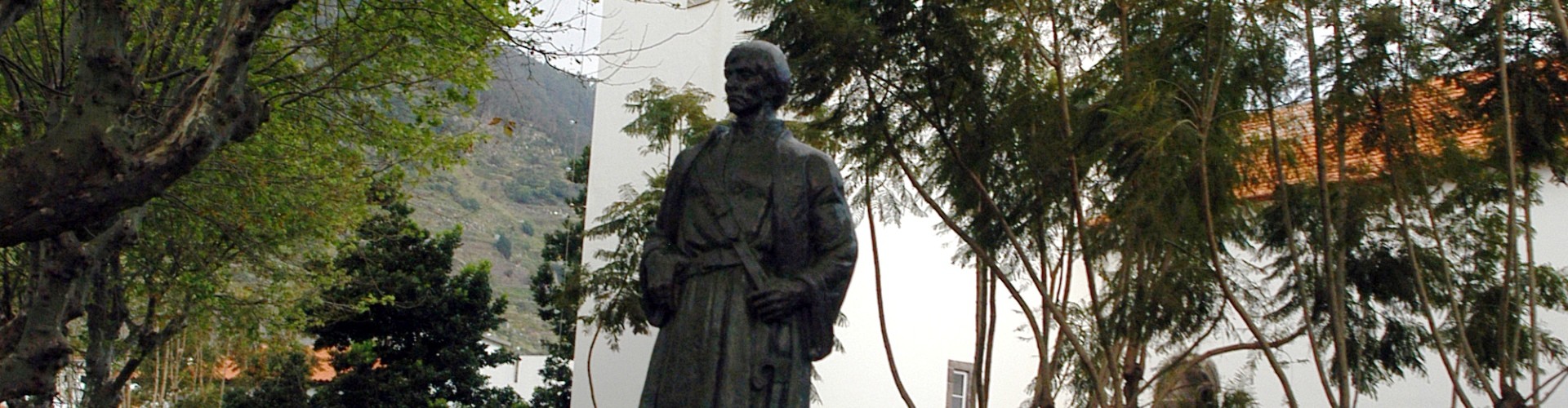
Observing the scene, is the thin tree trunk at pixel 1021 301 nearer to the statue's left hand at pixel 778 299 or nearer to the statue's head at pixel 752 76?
the statue's head at pixel 752 76

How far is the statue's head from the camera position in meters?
5.09

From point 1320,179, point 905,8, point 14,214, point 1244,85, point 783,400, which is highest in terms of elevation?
point 905,8

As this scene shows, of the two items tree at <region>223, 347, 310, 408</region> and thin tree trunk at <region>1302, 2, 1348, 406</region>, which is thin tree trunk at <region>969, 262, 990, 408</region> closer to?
thin tree trunk at <region>1302, 2, 1348, 406</region>

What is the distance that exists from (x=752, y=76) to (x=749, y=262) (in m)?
0.69

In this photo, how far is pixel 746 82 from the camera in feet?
16.7

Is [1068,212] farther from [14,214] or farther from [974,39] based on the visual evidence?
[14,214]

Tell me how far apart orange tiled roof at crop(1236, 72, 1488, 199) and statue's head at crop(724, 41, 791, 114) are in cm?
483

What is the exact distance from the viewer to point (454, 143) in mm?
16547

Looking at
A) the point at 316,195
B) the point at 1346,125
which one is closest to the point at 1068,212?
the point at 1346,125

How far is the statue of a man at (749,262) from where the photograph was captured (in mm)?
4832

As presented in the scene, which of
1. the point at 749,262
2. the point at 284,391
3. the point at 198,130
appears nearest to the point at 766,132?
the point at 749,262

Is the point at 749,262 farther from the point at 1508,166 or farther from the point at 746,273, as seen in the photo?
the point at 1508,166

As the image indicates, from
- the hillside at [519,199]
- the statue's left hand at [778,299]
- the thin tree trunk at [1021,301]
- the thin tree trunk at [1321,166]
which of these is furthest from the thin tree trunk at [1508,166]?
the hillside at [519,199]

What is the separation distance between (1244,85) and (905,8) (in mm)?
2399
